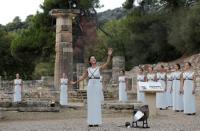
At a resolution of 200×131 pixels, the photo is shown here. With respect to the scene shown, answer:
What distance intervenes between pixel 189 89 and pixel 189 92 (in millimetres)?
117

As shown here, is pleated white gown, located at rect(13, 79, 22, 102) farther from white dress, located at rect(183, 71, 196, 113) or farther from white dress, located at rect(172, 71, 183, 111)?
white dress, located at rect(183, 71, 196, 113)

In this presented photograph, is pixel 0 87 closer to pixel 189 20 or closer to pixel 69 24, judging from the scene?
pixel 69 24

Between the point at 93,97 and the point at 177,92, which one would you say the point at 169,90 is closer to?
the point at 177,92

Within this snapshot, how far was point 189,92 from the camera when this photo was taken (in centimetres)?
1705

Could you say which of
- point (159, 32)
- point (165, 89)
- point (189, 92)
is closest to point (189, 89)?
point (189, 92)

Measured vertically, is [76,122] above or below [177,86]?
below

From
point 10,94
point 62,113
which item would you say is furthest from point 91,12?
point 62,113

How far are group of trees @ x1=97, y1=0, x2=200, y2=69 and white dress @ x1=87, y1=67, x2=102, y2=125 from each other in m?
26.6

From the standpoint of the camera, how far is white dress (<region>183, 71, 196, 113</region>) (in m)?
16.9

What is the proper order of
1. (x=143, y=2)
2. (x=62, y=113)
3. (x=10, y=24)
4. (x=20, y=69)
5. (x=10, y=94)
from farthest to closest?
1. (x=10, y=24)
2. (x=20, y=69)
3. (x=143, y=2)
4. (x=10, y=94)
5. (x=62, y=113)

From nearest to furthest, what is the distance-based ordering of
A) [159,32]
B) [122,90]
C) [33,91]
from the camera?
[122,90], [33,91], [159,32]

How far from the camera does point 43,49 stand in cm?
5225

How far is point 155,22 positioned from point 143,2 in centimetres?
393

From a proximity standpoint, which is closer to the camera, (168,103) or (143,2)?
(168,103)
